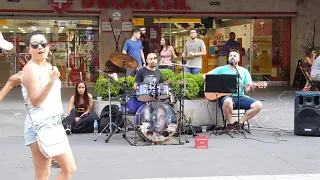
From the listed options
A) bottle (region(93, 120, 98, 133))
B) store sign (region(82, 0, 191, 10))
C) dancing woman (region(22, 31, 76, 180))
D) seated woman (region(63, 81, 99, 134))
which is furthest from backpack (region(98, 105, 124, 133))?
store sign (region(82, 0, 191, 10))

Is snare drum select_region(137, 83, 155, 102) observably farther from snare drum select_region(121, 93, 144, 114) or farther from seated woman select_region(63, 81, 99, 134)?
seated woman select_region(63, 81, 99, 134)

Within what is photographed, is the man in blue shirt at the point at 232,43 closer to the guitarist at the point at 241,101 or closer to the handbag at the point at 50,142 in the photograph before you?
the guitarist at the point at 241,101

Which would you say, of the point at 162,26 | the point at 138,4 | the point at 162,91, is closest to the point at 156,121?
the point at 162,91

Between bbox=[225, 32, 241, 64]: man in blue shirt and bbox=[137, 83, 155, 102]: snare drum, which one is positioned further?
bbox=[225, 32, 241, 64]: man in blue shirt

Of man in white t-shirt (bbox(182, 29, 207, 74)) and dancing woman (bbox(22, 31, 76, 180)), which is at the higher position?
man in white t-shirt (bbox(182, 29, 207, 74))

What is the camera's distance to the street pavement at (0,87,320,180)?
6.50 meters

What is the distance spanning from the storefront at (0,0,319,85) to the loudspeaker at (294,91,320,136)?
33.8ft

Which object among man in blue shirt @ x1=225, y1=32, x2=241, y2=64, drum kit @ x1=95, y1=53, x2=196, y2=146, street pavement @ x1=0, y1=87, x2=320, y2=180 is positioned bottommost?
street pavement @ x1=0, y1=87, x2=320, y2=180

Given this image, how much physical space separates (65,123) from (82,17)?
34.0ft

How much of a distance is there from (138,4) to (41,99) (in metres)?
14.9

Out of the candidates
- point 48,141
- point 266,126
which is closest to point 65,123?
point 266,126

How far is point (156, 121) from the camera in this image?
8.46 metres

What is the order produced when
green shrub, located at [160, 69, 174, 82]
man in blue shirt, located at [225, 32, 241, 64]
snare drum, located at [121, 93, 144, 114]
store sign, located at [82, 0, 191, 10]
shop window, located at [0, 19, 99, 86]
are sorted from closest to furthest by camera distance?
snare drum, located at [121, 93, 144, 114]
green shrub, located at [160, 69, 174, 82]
store sign, located at [82, 0, 191, 10]
shop window, located at [0, 19, 99, 86]
man in blue shirt, located at [225, 32, 241, 64]

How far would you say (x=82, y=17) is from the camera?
19.1m
